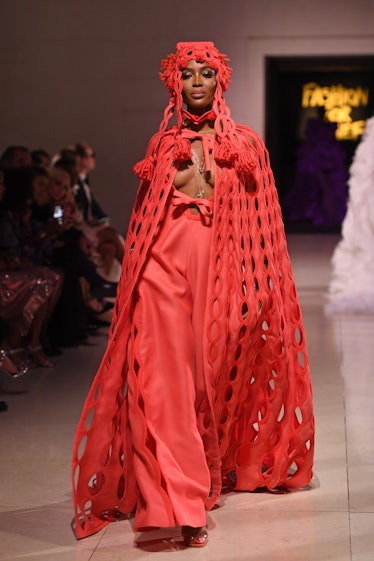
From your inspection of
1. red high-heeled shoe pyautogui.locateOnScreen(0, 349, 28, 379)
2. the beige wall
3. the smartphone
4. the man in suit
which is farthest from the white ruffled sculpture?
red high-heeled shoe pyautogui.locateOnScreen(0, 349, 28, 379)

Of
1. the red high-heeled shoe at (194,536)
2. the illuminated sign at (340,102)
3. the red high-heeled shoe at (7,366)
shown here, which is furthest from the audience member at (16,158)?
the illuminated sign at (340,102)

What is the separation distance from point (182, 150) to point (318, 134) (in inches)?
565

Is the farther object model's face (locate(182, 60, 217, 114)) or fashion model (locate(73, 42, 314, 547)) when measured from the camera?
model's face (locate(182, 60, 217, 114))

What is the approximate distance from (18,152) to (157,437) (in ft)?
12.6

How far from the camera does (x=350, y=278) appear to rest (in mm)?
8844

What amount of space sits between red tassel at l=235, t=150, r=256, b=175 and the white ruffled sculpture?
4.80m

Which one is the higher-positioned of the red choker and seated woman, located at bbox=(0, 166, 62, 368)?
the red choker

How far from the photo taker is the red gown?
3.74 meters

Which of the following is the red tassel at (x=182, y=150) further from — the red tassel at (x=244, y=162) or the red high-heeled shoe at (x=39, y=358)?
the red high-heeled shoe at (x=39, y=358)

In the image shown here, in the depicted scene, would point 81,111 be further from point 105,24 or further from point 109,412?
point 109,412

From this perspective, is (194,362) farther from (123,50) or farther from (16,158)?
(123,50)

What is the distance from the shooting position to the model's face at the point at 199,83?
3.94m

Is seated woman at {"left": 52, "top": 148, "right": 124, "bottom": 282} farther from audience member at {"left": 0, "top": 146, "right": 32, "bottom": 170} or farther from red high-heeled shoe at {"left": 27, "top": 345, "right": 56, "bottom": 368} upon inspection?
red high-heeled shoe at {"left": 27, "top": 345, "right": 56, "bottom": 368}

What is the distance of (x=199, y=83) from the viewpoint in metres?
3.94
